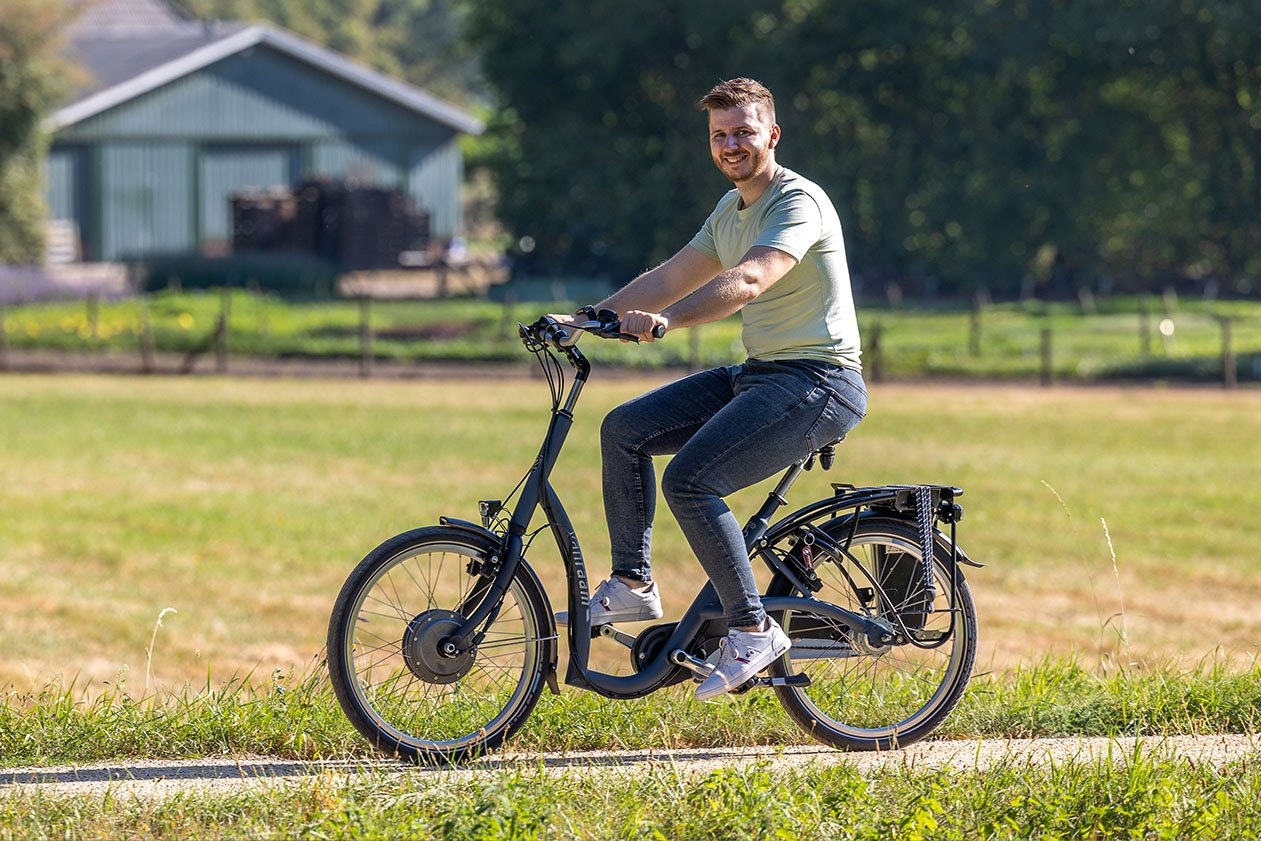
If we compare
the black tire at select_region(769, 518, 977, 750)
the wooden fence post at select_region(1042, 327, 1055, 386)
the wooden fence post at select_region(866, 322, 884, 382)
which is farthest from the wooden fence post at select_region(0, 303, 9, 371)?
the black tire at select_region(769, 518, 977, 750)

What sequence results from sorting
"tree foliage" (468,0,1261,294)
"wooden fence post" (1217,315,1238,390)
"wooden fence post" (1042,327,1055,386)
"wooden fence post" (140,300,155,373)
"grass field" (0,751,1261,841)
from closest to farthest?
1. "grass field" (0,751,1261,841)
2. "wooden fence post" (1217,315,1238,390)
3. "wooden fence post" (1042,327,1055,386)
4. "wooden fence post" (140,300,155,373)
5. "tree foliage" (468,0,1261,294)

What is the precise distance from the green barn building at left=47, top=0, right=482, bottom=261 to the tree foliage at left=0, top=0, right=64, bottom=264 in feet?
7.08

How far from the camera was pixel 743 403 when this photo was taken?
18.1 feet

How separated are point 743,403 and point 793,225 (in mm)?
532

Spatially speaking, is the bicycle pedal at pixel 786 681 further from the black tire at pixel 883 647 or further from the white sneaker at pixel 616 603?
the white sneaker at pixel 616 603

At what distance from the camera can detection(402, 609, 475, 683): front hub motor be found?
5539mm

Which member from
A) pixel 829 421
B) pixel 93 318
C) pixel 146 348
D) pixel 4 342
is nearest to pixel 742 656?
pixel 829 421

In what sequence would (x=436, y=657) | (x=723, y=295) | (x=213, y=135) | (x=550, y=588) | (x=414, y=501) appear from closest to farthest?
(x=723, y=295), (x=436, y=657), (x=550, y=588), (x=414, y=501), (x=213, y=135)

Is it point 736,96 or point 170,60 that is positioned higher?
point 170,60

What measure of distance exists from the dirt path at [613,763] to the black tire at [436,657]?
0.12m

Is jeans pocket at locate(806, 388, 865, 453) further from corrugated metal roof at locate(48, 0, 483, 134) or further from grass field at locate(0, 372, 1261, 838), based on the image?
corrugated metal roof at locate(48, 0, 483, 134)

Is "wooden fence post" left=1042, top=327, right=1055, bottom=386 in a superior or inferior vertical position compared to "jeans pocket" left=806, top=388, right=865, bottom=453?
inferior

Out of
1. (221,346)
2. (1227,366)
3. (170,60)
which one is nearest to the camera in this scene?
(1227,366)

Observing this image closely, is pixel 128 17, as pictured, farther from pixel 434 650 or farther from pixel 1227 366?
pixel 434 650
